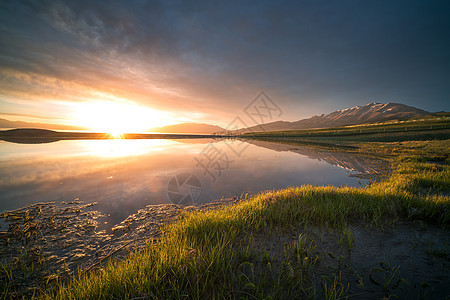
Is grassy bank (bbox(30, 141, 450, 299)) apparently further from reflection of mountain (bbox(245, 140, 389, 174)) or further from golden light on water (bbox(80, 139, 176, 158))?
golden light on water (bbox(80, 139, 176, 158))

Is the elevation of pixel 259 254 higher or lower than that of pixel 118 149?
lower

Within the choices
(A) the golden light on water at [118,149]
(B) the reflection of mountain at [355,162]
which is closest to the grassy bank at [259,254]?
(B) the reflection of mountain at [355,162]

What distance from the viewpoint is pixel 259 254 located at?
132 inches

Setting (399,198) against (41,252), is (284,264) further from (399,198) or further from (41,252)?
(41,252)

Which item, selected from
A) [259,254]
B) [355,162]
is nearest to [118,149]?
[259,254]

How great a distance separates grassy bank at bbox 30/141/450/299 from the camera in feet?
7.84

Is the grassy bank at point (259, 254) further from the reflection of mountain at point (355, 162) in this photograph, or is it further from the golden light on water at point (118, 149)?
the golden light on water at point (118, 149)

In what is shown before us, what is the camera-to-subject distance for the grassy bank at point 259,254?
7.84 feet

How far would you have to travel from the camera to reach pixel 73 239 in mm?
4809

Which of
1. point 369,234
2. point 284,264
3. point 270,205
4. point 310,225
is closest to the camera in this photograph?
point 284,264

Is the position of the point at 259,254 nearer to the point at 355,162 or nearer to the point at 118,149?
the point at 355,162

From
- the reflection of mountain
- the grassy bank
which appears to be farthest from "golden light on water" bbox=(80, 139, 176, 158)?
the reflection of mountain

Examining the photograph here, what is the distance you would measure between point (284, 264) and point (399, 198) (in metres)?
5.93

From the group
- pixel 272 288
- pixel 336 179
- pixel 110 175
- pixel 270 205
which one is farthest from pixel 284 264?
pixel 110 175
